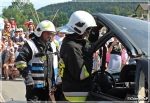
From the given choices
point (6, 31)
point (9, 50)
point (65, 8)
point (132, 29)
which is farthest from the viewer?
point (65, 8)

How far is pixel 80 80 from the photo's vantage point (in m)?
3.09

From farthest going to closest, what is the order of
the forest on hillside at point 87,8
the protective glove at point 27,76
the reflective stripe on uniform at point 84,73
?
1. the forest on hillside at point 87,8
2. the protective glove at point 27,76
3. the reflective stripe on uniform at point 84,73

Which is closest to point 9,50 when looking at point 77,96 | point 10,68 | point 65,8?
point 10,68

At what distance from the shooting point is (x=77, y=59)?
2992 mm

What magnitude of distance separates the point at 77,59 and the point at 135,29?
668mm

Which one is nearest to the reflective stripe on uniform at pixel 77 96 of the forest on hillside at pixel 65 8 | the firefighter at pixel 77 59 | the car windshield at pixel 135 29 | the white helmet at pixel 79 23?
the firefighter at pixel 77 59

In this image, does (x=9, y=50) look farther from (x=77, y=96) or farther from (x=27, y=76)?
(x=77, y=96)

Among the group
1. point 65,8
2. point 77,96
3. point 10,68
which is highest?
point 65,8

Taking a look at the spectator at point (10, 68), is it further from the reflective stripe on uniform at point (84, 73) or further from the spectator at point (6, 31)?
the reflective stripe on uniform at point (84, 73)

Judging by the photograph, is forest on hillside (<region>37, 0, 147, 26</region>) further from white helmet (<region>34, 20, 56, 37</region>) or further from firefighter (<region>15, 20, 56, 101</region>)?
firefighter (<region>15, 20, 56, 101</region>)

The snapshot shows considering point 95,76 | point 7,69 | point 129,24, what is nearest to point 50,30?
point 95,76

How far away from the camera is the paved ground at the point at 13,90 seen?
7.00 meters

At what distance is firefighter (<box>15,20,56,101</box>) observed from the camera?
4.17 meters

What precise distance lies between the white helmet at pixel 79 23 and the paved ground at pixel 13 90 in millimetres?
3698
